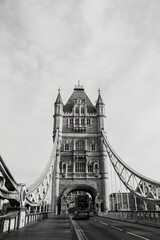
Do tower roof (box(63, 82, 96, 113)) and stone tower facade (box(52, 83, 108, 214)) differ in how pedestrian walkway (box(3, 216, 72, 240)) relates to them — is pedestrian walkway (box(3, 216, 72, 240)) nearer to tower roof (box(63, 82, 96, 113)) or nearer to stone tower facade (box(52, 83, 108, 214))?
stone tower facade (box(52, 83, 108, 214))

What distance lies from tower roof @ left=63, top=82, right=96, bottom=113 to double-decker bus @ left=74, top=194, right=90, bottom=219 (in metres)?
23.4

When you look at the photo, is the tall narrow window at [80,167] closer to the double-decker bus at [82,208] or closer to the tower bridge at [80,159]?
the tower bridge at [80,159]

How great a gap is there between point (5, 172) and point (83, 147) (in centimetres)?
3234

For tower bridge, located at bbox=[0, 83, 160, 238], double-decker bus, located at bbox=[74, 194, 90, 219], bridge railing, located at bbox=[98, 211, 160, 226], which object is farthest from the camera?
tower bridge, located at bbox=[0, 83, 160, 238]

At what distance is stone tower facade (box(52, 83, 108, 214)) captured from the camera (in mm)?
38513

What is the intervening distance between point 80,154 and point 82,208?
13.1 meters

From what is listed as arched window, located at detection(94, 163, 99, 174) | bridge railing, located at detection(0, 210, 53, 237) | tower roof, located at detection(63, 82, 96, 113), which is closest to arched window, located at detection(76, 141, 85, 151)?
arched window, located at detection(94, 163, 99, 174)

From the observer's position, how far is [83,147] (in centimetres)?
4306

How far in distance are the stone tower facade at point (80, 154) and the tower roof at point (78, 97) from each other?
0.08 metres

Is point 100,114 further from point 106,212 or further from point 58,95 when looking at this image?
point 106,212

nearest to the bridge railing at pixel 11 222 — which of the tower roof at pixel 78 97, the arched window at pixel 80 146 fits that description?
the arched window at pixel 80 146

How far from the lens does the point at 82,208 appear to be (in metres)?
30.3

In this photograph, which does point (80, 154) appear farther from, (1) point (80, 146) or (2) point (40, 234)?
(2) point (40, 234)

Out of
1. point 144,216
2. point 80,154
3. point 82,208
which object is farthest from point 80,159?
point 144,216
